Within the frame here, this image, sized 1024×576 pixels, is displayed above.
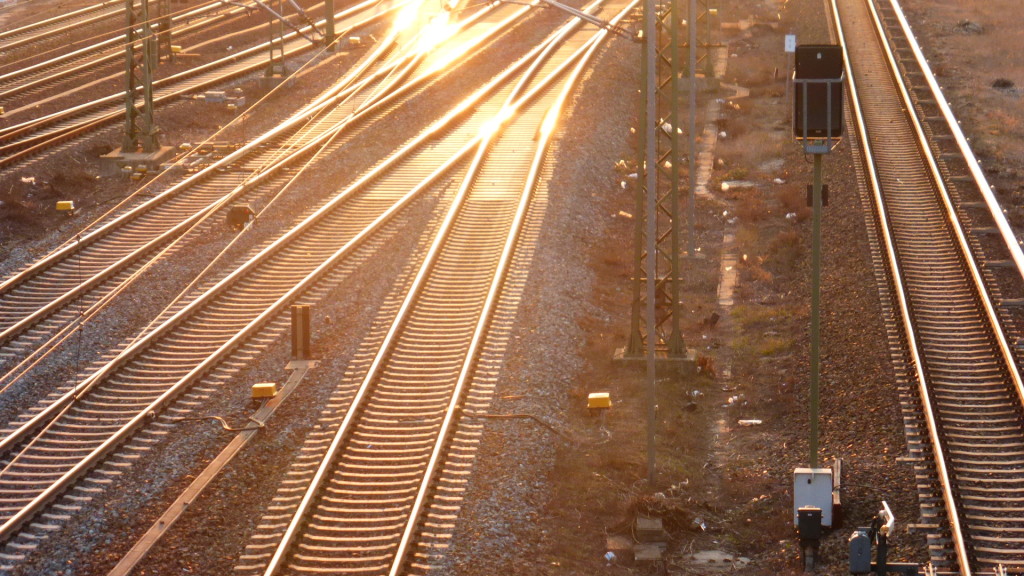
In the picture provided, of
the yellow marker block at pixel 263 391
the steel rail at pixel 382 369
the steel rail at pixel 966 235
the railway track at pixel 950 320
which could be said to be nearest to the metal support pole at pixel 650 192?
the steel rail at pixel 382 369

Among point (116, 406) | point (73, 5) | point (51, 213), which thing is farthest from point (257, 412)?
point (73, 5)

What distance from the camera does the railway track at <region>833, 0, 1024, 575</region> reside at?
1370 centimetres

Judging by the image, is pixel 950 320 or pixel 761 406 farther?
pixel 950 320

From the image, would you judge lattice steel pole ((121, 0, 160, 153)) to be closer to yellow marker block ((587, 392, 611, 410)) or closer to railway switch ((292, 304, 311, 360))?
railway switch ((292, 304, 311, 360))

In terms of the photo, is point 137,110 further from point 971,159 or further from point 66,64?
point 971,159

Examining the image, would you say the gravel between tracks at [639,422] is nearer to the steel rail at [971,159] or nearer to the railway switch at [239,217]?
the steel rail at [971,159]

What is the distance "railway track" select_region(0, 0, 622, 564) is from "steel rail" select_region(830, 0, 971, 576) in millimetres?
8422

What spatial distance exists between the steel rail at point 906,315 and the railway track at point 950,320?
0.02 metres

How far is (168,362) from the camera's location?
A: 18188mm

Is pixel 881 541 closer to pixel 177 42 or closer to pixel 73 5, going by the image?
pixel 177 42

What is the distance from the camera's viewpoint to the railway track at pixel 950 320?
13.7 m

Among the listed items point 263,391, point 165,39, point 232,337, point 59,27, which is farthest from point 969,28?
point 263,391

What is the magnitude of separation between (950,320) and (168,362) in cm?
1080

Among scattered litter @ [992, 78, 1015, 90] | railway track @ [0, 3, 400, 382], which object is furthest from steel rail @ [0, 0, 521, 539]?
scattered litter @ [992, 78, 1015, 90]
